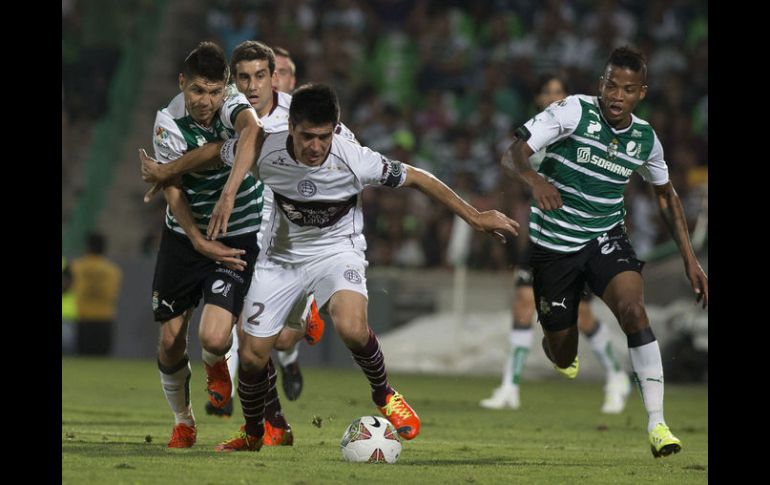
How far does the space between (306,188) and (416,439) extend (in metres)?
2.38

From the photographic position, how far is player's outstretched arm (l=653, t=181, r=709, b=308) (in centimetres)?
791

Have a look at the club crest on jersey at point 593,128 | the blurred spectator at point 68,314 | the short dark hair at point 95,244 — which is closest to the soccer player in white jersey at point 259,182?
the club crest on jersey at point 593,128

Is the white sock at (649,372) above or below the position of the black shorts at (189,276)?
below

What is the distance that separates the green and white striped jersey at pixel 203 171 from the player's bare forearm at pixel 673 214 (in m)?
2.42

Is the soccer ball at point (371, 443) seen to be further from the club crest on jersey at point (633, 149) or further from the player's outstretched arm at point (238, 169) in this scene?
the club crest on jersey at point (633, 149)

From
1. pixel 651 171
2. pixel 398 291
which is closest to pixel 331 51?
pixel 398 291

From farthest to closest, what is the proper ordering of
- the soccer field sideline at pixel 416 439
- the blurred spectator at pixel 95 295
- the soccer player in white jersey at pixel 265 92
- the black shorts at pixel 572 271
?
the blurred spectator at pixel 95 295 → the soccer player in white jersey at pixel 265 92 → the black shorts at pixel 572 271 → the soccer field sideline at pixel 416 439

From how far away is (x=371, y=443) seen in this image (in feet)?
23.4

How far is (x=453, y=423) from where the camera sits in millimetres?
10484

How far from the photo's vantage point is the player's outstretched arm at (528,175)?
7367mm

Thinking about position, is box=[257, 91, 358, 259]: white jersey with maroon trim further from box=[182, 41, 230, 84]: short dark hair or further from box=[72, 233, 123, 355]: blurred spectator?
box=[72, 233, 123, 355]: blurred spectator

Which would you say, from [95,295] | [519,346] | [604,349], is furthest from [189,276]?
Answer: [95,295]

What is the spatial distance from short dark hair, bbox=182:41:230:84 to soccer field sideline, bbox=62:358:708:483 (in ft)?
6.79
